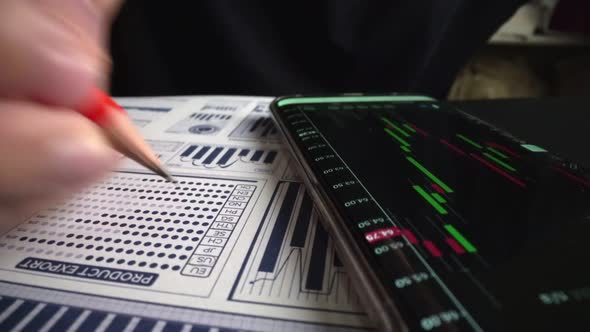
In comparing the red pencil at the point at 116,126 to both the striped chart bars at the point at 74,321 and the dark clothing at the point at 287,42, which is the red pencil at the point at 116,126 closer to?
the striped chart bars at the point at 74,321

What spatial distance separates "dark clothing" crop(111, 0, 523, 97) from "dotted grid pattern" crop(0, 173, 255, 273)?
1.73ft

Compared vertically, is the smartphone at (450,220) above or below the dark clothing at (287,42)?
below

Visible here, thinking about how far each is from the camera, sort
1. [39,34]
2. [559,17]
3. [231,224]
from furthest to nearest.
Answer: [559,17]
[231,224]
[39,34]

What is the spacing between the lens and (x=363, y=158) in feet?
0.99

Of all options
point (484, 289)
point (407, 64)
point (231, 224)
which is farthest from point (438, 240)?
point (407, 64)

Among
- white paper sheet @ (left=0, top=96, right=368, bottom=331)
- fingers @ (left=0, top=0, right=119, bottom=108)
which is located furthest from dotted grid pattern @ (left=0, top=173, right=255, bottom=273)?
fingers @ (left=0, top=0, right=119, bottom=108)

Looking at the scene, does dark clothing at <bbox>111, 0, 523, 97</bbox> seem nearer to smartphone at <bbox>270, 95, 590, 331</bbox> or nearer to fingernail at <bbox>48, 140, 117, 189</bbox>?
smartphone at <bbox>270, 95, 590, 331</bbox>

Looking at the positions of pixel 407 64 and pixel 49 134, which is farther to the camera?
pixel 407 64

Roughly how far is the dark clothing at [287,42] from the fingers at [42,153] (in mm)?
633

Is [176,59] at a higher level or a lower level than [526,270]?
higher

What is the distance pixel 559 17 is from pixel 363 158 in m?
1.23

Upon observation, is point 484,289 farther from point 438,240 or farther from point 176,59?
point 176,59

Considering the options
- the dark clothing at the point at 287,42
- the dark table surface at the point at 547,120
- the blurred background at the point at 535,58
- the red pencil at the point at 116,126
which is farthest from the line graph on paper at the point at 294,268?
the blurred background at the point at 535,58

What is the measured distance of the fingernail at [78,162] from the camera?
0.17m
